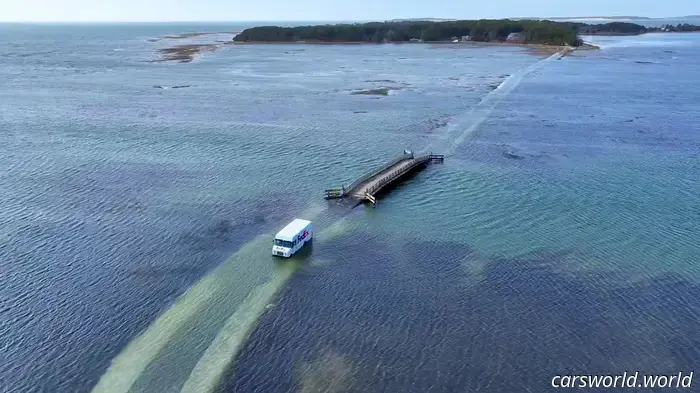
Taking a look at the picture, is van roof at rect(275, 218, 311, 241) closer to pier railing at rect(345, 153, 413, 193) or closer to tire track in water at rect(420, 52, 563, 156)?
pier railing at rect(345, 153, 413, 193)

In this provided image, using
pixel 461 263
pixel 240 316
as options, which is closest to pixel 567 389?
pixel 461 263

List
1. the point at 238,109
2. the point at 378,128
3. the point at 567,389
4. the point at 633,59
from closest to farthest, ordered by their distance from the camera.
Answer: the point at 567,389 → the point at 378,128 → the point at 238,109 → the point at 633,59

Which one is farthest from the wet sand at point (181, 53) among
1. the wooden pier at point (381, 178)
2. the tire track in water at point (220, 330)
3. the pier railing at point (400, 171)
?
the tire track in water at point (220, 330)

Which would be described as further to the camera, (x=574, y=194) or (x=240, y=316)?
(x=574, y=194)

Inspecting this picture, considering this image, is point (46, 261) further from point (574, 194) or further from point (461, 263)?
point (574, 194)

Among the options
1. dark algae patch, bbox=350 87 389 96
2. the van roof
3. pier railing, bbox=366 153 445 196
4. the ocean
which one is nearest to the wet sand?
dark algae patch, bbox=350 87 389 96

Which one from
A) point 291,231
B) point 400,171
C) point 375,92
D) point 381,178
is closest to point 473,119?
point 375,92
